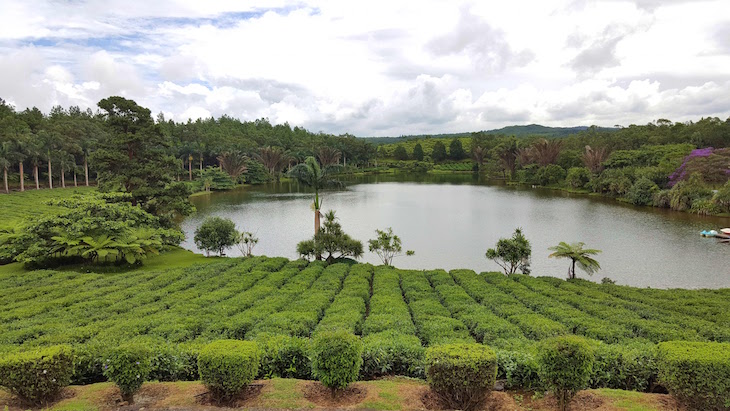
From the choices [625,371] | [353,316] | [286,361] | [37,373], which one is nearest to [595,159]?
[353,316]

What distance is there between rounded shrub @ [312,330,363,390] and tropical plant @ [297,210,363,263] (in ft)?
59.0

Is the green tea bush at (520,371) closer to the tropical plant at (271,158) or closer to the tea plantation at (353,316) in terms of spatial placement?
the tea plantation at (353,316)

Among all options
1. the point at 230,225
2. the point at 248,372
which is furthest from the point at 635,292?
the point at 230,225

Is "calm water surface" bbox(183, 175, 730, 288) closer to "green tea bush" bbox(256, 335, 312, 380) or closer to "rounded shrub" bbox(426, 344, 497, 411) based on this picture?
"green tea bush" bbox(256, 335, 312, 380)

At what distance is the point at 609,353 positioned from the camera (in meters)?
7.80

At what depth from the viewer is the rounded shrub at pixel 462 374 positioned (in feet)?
20.2

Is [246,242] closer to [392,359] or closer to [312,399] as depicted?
[392,359]

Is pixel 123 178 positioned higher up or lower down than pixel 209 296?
higher up

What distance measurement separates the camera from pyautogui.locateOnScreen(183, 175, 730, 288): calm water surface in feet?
80.3

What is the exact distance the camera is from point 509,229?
35.2 meters

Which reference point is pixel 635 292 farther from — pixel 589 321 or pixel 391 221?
pixel 391 221

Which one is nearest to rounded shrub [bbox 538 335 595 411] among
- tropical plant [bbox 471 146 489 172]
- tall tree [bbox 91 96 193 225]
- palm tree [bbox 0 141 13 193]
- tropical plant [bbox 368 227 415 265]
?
tropical plant [bbox 368 227 415 265]

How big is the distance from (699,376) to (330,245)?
2019 centimetres

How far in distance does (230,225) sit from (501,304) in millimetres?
19090
